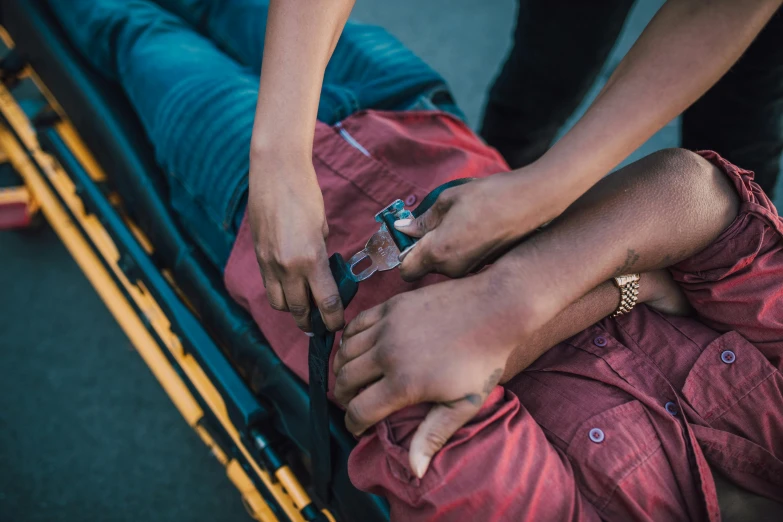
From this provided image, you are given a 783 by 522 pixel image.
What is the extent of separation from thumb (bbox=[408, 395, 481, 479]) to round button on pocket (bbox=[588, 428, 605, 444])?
205mm

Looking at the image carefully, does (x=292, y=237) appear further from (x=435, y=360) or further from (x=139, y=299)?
(x=139, y=299)

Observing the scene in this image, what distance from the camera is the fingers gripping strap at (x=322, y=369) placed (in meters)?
0.90

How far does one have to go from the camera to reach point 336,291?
2.94 feet

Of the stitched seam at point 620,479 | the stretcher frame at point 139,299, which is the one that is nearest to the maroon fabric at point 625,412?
the stitched seam at point 620,479

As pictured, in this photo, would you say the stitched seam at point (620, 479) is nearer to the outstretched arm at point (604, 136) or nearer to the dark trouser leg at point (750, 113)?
the outstretched arm at point (604, 136)

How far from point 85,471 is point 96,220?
643 millimetres

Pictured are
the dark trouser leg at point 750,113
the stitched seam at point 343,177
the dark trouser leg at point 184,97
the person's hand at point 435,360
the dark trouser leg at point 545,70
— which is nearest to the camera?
the person's hand at point 435,360

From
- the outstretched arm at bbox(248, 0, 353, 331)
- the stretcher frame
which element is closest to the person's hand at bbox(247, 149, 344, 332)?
the outstretched arm at bbox(248, 0, 353, 331)

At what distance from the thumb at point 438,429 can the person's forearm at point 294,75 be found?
0.47 meters

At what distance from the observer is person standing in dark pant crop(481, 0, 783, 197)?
137 centimetres

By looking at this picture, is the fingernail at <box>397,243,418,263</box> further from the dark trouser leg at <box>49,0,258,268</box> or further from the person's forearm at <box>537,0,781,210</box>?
the dark trouser leg at <box>49,0,258,268</box>

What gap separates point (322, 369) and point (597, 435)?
420mm

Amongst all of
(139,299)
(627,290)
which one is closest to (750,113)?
(627,290)

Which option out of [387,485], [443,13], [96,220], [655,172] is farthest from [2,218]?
[443,13]
